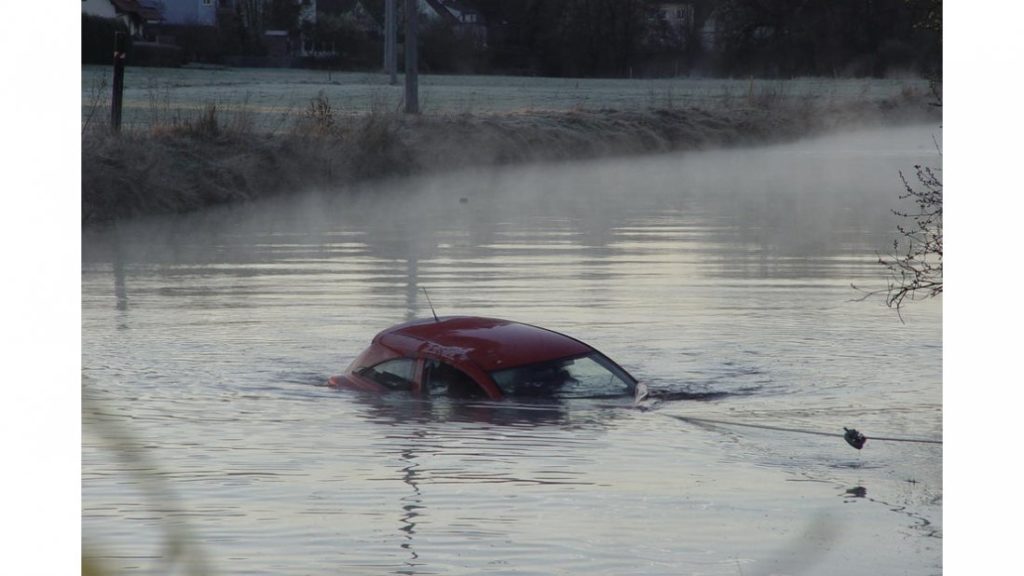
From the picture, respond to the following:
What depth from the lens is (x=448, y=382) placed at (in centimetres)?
1280

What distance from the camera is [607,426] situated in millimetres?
12492

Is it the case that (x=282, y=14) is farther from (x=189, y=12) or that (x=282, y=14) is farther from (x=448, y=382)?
(x=448, y=382)

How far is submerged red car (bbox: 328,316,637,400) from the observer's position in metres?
12.6

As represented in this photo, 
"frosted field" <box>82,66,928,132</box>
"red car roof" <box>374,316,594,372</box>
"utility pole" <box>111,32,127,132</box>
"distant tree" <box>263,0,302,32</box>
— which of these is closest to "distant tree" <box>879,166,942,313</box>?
"red car roof" <box>374,316,594,372</box>

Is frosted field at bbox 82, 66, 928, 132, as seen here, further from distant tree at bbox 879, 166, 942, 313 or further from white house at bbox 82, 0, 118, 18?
distant tree at bbox 879, 166, 942, 313

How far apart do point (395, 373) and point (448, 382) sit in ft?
1.96

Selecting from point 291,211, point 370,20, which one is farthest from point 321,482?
point 370,20

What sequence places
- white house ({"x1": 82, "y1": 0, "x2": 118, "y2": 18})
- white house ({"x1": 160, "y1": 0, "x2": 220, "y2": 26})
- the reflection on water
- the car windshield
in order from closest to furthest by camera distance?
1. the reflection on water
2. the car windshield
3. white house ({"x1": 82, "y1": 0, "x2": 118, "y2": 18})
4. white house ({"x1": 160, "y1": 0, "x2": 220, "y2": 26})

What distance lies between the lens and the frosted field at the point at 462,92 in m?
48.5

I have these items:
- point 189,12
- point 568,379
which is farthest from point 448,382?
point 189,12

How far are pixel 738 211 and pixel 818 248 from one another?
7.31 metres

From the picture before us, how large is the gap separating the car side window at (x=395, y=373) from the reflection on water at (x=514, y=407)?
0.14 metres

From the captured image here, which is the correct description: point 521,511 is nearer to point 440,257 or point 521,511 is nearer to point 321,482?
point 321,482

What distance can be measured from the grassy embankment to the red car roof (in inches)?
601
